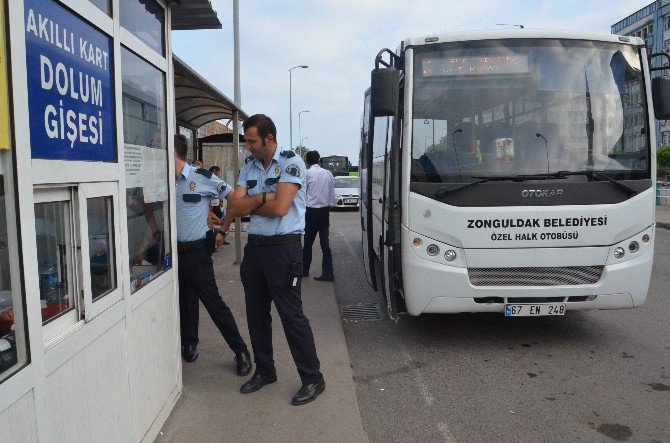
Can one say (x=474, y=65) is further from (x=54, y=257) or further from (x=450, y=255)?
(x=54, y=257)

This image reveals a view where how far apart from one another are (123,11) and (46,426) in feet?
6.83

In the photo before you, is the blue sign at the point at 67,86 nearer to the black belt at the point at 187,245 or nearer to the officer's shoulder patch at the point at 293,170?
the officer's shoulder patch at the point at 293,170

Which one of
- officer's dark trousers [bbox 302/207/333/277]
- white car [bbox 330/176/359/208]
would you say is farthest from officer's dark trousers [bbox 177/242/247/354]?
white car [bbox 330/176/359/208]

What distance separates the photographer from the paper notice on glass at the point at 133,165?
9.73ft

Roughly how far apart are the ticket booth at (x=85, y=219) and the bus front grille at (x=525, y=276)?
2.68m

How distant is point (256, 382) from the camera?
413 centimetres

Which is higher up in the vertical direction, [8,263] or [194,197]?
[194,197]

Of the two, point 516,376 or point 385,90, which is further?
point 385,90

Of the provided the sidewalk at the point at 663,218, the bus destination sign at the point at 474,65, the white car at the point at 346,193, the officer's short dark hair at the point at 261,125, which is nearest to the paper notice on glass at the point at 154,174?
the officer's short dark hair at the point at 261,125

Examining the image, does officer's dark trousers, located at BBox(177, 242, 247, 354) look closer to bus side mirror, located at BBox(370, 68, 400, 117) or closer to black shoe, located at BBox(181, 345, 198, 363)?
black shoe, located at BBox(181, 345, 198, 363)

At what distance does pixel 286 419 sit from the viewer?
3652 millimetres

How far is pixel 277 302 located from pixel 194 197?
111cm

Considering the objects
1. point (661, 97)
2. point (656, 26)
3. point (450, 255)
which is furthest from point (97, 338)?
point (656, 26)

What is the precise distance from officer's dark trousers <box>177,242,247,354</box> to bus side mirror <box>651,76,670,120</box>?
13.7 feet
